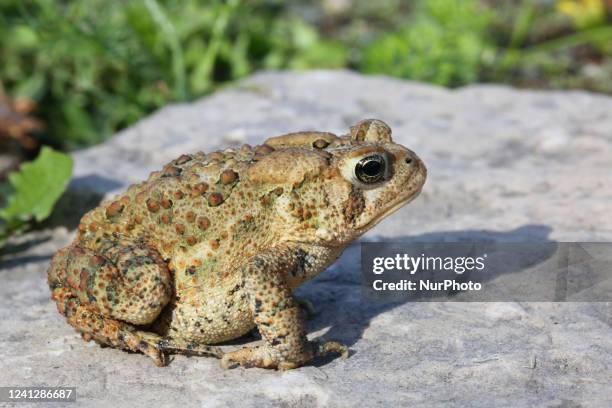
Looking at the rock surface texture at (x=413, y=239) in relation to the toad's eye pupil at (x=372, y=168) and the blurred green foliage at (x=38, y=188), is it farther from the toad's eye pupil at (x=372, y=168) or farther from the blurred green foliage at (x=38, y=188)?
the toad's eye pupil at (x=372, y=168)

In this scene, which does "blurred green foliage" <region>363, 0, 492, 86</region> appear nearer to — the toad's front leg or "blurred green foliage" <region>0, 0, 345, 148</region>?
"blurred green foliage" <region>0, 0, 345, 148</region>

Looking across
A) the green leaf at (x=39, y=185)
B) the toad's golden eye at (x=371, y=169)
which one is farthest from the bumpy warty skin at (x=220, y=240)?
the green leaf at (x=39, y=185)

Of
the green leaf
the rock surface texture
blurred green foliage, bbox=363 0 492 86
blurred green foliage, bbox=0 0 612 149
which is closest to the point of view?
the rock surface texture

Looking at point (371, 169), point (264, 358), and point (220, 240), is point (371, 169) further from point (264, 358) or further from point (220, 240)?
point (264, 358)

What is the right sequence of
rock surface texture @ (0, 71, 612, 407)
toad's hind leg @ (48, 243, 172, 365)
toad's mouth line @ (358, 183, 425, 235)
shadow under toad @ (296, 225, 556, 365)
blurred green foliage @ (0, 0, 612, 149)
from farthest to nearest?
blurred green foliage @ (0, 0, 612, 149)
shadow under toad @ (296, 225, 556, 365)
toad's mouth line @ (358, 183, 425, 235)
toad's hind leg @ (48, 243, 172, 365)
rock surface texture @ (0, 71, 612, 407)

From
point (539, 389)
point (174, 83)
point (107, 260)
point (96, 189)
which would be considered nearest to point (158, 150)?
point (96, 189)

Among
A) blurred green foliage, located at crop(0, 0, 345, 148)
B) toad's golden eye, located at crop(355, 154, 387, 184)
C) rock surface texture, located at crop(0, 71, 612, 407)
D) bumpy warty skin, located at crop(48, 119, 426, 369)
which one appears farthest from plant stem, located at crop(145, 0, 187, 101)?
toad's golden eye, located at crop(355, 154, 387, 184)

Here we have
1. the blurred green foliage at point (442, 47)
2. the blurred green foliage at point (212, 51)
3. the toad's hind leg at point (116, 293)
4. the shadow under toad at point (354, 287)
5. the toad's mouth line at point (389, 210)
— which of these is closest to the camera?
the toad's hind leg at point (116, 293)

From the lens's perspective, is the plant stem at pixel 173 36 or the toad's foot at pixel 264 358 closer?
the toad's foot at pixel 264 358
